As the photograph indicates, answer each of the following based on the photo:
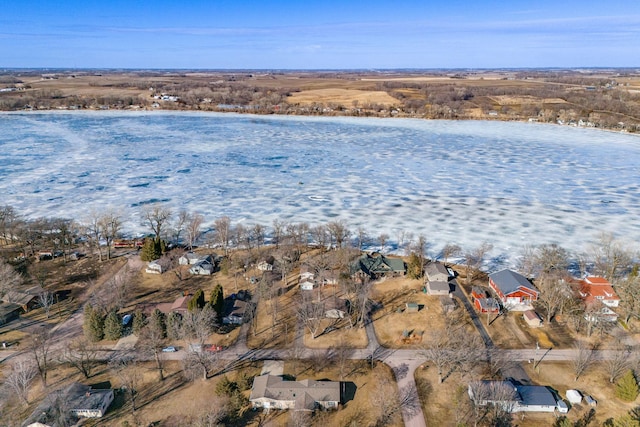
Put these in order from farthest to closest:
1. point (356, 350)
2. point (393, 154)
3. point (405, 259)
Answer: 1. point (393, 154)
2. point (405, 259)
3. point (356, 350)

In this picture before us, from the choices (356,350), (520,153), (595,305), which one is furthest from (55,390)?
(520,153)

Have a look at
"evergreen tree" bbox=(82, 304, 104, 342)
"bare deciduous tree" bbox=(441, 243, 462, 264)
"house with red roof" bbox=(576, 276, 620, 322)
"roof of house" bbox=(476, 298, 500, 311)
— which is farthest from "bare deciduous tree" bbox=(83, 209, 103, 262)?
"house with red roof" bbox=(576, 276, 620, 322)

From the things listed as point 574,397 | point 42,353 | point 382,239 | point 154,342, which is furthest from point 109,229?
point 574,397

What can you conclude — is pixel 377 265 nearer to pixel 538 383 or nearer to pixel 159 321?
pixel 538 383

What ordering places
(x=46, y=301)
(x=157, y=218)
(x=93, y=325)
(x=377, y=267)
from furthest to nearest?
(x=157, y=218) < (x=377, y=267) < (x=46, y=301) < (x=93, y=325)

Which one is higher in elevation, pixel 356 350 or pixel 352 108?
pixel 352 108

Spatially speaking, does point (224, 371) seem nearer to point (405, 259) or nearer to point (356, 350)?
point (356, 350)
